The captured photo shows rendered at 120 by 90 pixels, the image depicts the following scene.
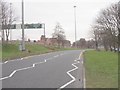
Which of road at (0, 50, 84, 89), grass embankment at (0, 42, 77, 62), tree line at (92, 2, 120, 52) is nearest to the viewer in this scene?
road at (0, 50, 84, 89)

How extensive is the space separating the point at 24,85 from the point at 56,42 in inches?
4046

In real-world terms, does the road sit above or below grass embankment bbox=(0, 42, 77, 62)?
below

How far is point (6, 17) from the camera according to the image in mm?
71312

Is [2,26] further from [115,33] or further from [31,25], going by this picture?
[115,33]

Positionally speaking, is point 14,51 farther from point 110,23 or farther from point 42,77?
point 42,77

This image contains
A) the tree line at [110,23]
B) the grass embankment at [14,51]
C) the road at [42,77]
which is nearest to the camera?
the road at [42,77]

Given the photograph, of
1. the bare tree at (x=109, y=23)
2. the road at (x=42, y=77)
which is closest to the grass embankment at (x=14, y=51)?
the road at (x=42, y=77)

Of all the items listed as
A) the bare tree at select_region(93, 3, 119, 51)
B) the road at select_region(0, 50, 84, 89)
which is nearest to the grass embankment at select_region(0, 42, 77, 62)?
the road at select_region(0, 50, 84, 89)

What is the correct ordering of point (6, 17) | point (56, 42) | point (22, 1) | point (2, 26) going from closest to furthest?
point (22, 1) < point (2, 26) < point (6, 17) < point (56, 42)

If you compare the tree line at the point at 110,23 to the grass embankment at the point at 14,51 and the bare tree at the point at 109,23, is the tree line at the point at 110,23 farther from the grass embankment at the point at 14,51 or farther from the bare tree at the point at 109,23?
the grass embankment at the point at 14,51

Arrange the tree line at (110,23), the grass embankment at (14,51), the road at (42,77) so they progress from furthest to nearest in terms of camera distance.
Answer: the tree line at (110,23) → the grass embankment at (14,51) → the road at (42,77)

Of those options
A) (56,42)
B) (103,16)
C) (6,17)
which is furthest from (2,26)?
(56,42)

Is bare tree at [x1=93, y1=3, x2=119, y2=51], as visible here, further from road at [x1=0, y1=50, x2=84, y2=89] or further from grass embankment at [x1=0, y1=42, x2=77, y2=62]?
road at [x1=0, y1=50, x2=84, y2=89]

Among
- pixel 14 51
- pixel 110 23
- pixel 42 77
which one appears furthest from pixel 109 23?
pixel 42 77
